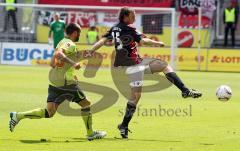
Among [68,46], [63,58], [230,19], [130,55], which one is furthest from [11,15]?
[63,58]

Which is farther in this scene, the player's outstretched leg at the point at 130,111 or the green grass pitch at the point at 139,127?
the player's outstretched leg at the point at 130,111

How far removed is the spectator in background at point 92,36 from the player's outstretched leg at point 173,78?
2245cm

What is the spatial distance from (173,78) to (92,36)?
23.2 m

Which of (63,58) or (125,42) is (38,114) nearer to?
(63,58)

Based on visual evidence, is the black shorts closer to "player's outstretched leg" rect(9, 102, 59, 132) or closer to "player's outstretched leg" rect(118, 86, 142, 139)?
"player's outstretched leg" rect(9, 102, 59, 132)

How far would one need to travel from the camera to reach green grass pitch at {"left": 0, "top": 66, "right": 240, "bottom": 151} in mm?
11648

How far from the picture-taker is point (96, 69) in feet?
102

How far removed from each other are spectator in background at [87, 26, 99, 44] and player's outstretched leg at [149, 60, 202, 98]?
884 inches

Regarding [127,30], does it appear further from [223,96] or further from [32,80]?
[32,80]

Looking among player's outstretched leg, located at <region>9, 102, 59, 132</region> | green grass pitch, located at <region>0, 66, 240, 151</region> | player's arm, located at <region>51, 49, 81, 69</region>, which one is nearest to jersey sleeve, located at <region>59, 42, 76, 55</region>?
player's arm, located at <region>51, 49, 81, 69</region>

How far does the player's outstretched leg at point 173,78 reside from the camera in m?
12.7

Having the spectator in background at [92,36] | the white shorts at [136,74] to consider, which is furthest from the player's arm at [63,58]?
the spectator in background at [92,36]

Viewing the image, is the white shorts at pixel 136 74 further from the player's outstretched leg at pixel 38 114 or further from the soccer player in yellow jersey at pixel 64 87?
the player's outstretched leg at pixel 38 114

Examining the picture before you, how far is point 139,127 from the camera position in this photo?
14.3 m
